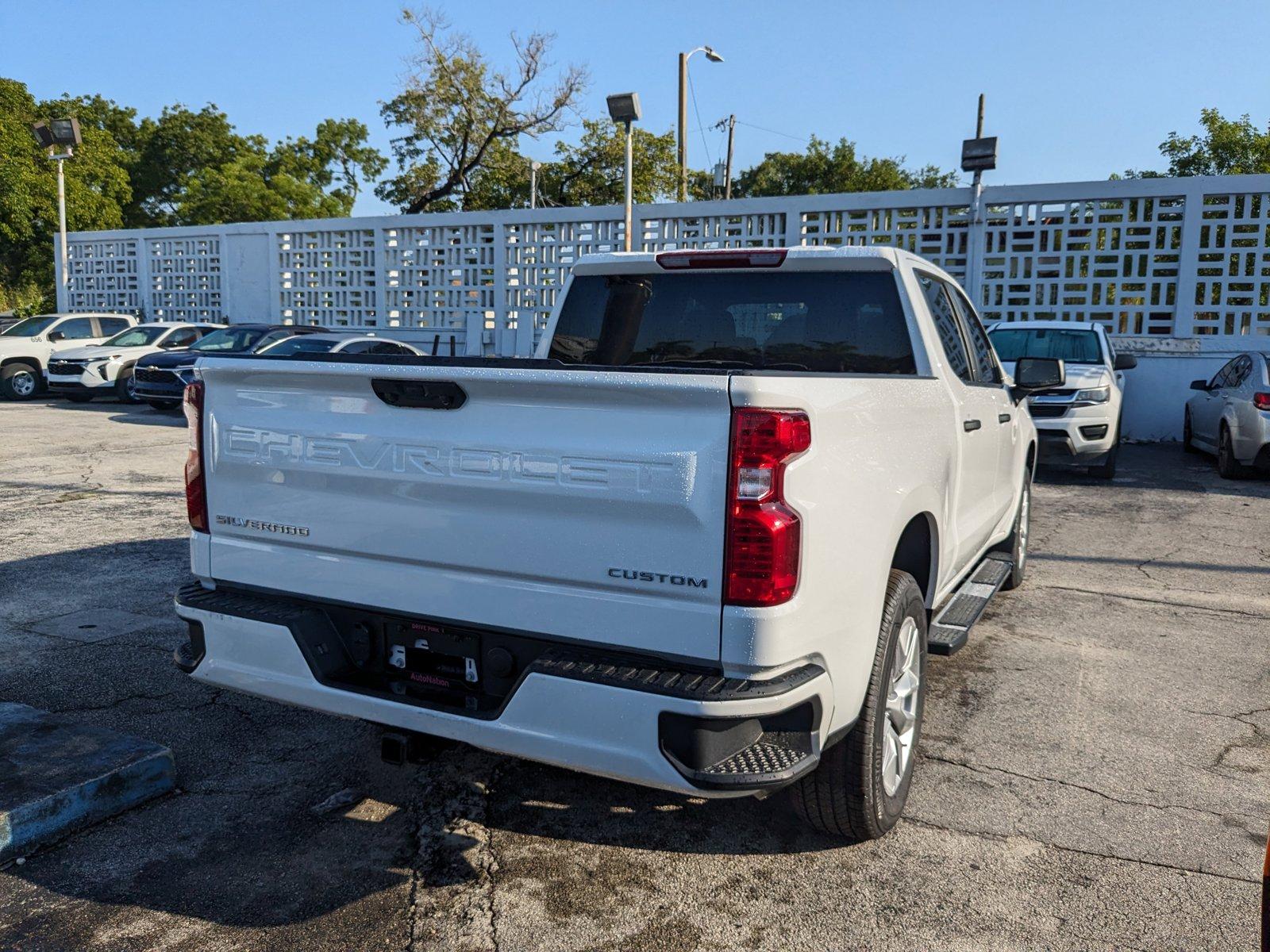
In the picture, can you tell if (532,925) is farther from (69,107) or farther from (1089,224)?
(69,107)

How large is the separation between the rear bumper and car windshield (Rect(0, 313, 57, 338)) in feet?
69.1

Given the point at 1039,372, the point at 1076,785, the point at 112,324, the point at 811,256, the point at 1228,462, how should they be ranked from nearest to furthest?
the point at 1076,785
the point at 811,256
the point at 1039,372
the point at 1228,462
the point at 112,324

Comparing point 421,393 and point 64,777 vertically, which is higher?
point 421,393

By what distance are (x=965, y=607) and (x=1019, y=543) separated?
2422 millimetres

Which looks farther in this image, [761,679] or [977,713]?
[977,713]

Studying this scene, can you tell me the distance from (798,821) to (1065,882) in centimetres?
85

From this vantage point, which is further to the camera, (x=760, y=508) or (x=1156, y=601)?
(x=1156, y=601)

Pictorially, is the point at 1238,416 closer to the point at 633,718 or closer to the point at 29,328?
the point at 633,718

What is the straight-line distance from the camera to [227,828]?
3432 mm

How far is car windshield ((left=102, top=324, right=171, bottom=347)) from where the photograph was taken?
64.3 ft

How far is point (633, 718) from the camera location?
8.51 ft

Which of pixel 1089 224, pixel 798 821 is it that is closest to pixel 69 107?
pixel 1089 224

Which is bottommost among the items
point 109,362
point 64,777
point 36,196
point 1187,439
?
point 64,777

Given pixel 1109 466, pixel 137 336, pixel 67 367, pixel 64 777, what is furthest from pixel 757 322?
pixel 137 336
